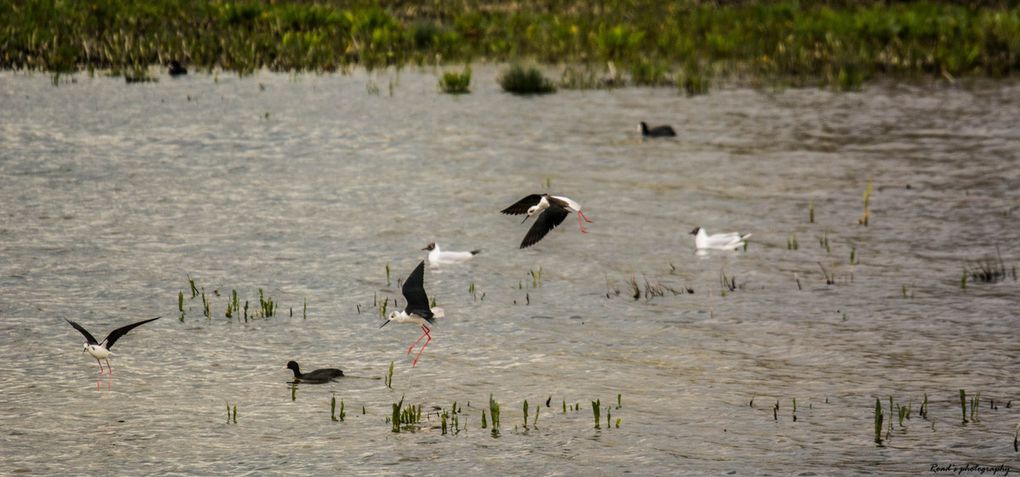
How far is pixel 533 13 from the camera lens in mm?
32938

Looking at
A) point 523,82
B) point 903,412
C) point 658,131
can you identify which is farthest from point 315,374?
point 523,82

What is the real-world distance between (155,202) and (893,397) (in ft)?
28.9

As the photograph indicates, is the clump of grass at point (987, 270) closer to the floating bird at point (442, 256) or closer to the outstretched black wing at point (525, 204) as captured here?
the outstretched black wing at point (525, 204)

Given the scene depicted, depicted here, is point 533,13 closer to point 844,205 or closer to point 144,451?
point 844,205

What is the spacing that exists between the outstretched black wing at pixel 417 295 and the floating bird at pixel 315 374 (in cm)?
66

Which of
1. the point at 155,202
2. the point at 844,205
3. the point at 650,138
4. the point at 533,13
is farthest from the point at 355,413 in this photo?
the point at 533,13

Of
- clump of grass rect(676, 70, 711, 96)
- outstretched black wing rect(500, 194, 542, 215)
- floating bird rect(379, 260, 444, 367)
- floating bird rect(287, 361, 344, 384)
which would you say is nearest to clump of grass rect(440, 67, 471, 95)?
clump of grass rect(676, 70, 711, 96)

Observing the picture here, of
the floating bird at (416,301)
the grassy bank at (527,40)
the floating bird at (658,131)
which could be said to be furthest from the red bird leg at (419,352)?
the grassy bank at (527,40)

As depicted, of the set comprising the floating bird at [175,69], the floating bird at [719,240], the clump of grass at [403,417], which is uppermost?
the floating bird at [175,69]

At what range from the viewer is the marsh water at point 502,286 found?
25.2ft

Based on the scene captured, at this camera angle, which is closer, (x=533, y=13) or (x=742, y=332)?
(x=742, y=332)

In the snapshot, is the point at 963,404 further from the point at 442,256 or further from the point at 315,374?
the point at 442,256

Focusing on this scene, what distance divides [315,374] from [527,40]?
21747 millimetres

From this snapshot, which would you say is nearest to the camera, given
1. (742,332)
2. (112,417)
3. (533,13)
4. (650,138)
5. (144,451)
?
(144,451)
